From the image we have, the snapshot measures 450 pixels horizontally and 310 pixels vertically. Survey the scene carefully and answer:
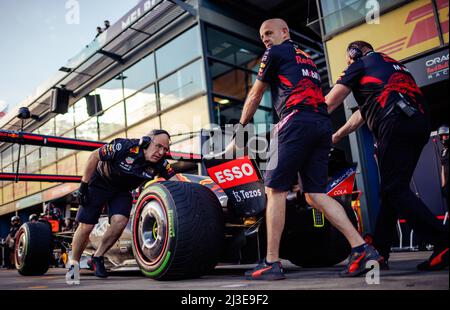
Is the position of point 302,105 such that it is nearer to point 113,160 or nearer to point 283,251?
point 283,251

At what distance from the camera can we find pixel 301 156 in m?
2.52

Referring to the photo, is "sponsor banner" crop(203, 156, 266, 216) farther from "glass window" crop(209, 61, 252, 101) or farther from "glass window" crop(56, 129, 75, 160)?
"glass window" crop(56, 129, 75, 160)

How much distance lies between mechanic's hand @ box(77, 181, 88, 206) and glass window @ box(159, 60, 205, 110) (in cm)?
878

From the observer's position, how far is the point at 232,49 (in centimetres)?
1341

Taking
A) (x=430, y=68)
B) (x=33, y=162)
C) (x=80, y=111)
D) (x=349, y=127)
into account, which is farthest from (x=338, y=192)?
(x=33, y=162)

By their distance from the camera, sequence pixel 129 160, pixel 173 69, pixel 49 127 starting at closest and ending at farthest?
pixel 129 160 < pixel 173 69 < pixel 49 127

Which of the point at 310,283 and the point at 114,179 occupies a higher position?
the point at 114,179

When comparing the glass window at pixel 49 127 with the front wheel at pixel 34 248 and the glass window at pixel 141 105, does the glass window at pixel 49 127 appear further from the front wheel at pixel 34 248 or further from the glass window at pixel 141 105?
the front wheel at pixel 34 248

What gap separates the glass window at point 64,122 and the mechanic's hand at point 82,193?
15.8 m

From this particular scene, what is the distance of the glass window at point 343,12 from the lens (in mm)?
8414

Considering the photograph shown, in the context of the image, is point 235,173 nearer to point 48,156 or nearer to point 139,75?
point 139,75

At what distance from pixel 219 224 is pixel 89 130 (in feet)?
50.9

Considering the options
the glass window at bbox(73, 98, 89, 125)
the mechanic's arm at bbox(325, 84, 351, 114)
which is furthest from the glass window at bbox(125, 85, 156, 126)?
Result: the mechanic's arm at bbox(325, 84, 351, 114)
